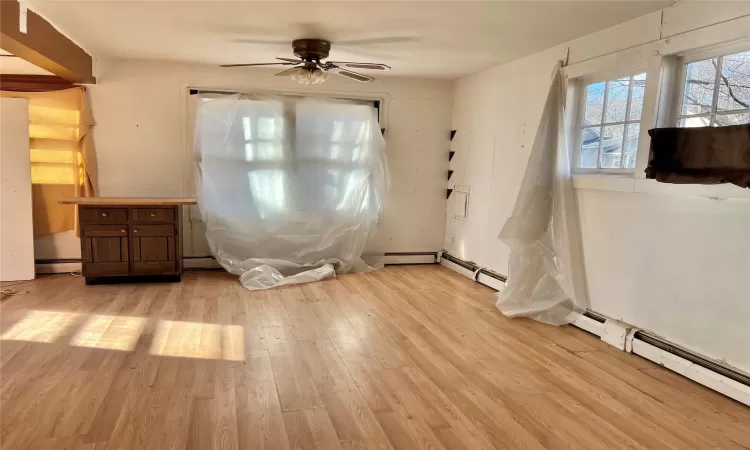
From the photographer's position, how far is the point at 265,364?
9.27ft

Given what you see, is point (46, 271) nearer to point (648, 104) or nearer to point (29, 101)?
point (29, 101)

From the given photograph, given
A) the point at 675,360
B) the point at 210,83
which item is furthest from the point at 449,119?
the point at 675,360

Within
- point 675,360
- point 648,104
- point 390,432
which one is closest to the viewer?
point 390,432

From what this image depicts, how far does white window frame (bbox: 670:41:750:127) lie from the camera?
259 centimetres

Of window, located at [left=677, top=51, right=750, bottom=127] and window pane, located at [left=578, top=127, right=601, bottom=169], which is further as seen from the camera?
window pane, located at [left=578, top=127, right=601, bottom=169]

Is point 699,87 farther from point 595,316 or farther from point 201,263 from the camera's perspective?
point 201,263

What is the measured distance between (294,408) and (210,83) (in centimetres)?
378

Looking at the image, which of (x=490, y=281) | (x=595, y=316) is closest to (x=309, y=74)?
(x=490, y=281)

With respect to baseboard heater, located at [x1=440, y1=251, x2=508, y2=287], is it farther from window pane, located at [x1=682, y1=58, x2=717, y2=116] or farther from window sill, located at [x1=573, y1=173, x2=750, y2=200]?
window pane, located at [x1=682, y1=58, x2=717, y2=116]

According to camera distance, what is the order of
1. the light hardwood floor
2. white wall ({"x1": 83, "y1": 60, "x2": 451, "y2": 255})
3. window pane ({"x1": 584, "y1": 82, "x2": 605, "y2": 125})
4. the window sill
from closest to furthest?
the light hardwood floor → the window sill → window pane ({"x1": 584, "y1": 82, "x2": 605, "y2": 125}) → white wall ({"x1": 83, "y1": 60, "x2": 451, "y2": 255})

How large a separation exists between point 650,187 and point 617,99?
0.80m

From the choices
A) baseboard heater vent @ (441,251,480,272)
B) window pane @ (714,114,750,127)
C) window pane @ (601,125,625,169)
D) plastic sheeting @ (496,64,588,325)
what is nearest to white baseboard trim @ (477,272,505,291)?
baseboard heater vent @ (441,251,480,272)

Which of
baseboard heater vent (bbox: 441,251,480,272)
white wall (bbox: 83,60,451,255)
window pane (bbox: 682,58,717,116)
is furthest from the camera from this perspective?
baseboard heater vent (bbox: 441,251,480,272)

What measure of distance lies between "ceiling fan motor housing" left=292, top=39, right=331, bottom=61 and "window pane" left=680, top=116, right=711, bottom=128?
255cm
